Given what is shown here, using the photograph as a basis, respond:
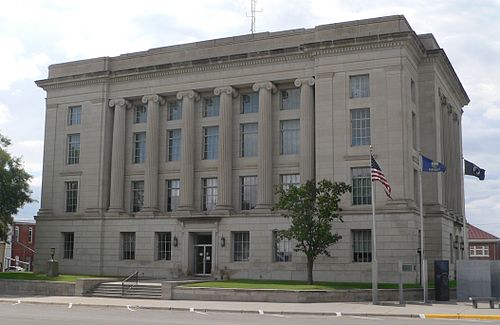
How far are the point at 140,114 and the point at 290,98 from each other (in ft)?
44.8

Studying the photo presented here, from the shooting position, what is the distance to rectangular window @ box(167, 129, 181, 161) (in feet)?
175

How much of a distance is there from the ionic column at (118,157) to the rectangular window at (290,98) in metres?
13.8

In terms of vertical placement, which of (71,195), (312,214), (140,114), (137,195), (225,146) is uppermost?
(140,114)

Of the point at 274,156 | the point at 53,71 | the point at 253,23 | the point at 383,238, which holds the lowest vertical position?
the point at 383,238

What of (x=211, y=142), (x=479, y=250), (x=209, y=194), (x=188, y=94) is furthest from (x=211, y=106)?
(x=479, y=250)

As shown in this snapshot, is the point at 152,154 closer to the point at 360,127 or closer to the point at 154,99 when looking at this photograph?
the point at 154,99

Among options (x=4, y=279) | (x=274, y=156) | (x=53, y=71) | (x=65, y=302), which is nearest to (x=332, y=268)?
(x=274, y=156)

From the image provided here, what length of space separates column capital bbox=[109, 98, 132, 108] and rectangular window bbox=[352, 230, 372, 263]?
74.0ft

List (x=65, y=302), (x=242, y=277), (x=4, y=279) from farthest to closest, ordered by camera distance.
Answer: (x=242, y=277) → (x=4, y=279) → (x=65, y=302)

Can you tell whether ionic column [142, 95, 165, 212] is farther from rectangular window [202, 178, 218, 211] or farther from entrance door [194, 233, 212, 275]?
entrance door [194, 233, 212, 275]

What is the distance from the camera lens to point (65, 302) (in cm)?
3472

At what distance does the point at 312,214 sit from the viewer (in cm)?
3966

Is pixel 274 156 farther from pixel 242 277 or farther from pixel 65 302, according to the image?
pixel 65 302

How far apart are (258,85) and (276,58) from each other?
246 cm
